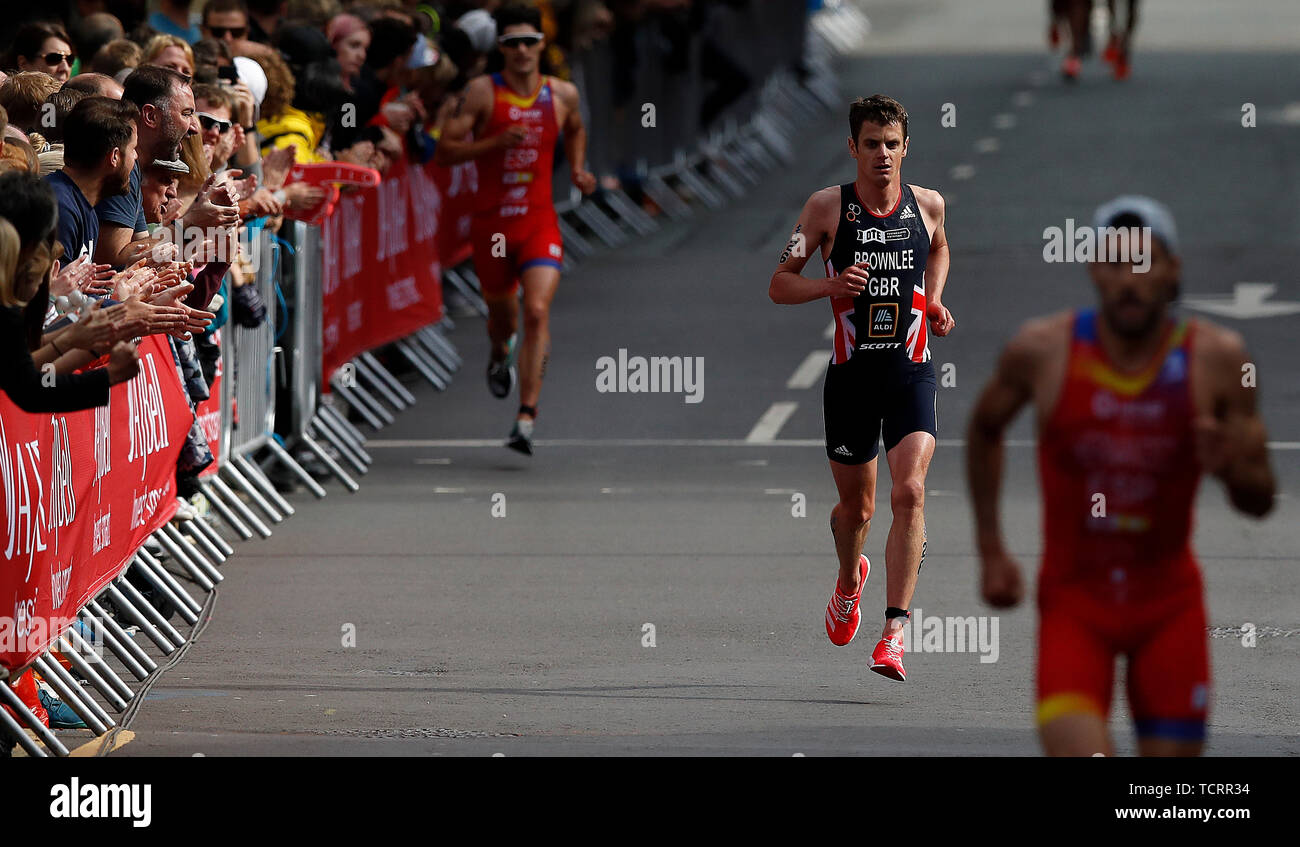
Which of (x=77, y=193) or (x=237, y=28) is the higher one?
(x=237, y=28)

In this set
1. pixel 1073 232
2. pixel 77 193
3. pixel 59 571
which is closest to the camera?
pixel 59 571

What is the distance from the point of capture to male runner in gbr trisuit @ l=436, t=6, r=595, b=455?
15656 mm

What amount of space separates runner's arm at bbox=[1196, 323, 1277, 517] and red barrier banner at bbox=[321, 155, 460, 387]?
358 inches

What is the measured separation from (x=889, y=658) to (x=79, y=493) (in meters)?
3.04

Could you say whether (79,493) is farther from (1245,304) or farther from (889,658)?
(1245,304)

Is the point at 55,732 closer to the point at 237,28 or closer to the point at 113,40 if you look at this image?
the point at 113,40

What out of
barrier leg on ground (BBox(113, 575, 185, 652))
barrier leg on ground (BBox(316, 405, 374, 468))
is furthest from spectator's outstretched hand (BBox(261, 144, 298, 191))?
barrier leg on ground (BBox(113, 575, 185, 652))

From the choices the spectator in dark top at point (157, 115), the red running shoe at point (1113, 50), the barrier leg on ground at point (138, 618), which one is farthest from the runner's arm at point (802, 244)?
the red running shoe at point (1113, 50)

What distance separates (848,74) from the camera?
3806cm

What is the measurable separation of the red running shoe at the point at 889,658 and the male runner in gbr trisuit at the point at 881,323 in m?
0.13

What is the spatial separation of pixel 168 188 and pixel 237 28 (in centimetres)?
379

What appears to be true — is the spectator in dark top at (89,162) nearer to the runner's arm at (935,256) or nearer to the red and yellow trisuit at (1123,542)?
the runner's arm at (935,256)
